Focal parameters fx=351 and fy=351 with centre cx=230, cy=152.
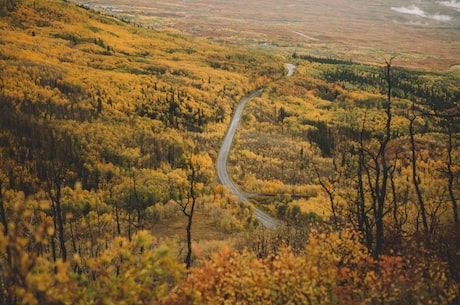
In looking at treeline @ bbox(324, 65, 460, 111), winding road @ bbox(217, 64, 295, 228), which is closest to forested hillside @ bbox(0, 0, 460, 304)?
winding road @ bbox(217, 64, 295, 228)

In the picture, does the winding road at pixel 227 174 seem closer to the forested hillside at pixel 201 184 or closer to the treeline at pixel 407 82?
the forested hillside at pixel 201 184

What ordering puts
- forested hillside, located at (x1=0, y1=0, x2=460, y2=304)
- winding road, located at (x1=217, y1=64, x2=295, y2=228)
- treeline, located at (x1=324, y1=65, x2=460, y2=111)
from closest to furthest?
forested hillside, located at (x1=0, y1=0, x2=460, y2=304), winding road, located at (x1=217, y1=64, x2=295, y2=228), treeline, located at (x1=324, y1=65, x2=460, y2=111)

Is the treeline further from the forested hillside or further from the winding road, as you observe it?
the winding road

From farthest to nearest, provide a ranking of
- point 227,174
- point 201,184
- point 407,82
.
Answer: point 407,82 → point 227,174 → point 201,184

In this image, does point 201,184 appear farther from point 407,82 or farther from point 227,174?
point 407,82

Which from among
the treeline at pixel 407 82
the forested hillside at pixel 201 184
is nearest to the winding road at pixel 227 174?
the forested hillside at pixel 201 184

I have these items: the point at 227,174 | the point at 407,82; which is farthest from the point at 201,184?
the point at 407,82

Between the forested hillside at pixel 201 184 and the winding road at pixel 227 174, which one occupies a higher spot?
the forested hillside at pixel 201 184

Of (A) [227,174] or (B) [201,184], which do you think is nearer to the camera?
(B) [201,184]
